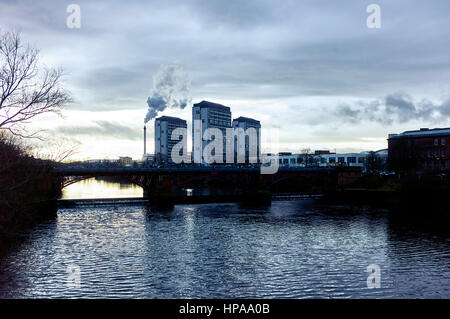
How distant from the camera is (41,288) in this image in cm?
2802

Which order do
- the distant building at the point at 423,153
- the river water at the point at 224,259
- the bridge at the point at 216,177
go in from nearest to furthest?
the river water at the point at 224,259, the bridge at the point at 216,177, the distant building at the point at 423,153

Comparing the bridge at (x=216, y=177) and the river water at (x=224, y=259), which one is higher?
the bridge at (x=216, y=177)

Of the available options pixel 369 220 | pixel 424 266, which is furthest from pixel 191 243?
pixel 369 220

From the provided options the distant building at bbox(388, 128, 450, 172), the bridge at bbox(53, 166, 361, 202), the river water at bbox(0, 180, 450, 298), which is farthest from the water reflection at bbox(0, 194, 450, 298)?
the distant building at bbox(388, 128, 450, 172)

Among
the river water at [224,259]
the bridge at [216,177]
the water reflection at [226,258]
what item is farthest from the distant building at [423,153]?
the water reflection at [226,258]

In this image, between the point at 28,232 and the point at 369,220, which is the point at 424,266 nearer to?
the point at 369,220

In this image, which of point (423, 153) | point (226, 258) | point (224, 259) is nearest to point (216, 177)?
point (423, 153)

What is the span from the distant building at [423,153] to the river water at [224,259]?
59.3 m

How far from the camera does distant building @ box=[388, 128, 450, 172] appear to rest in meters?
116

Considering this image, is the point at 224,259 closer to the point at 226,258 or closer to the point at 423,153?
the point at 226,258

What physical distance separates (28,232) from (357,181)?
96.9 meters

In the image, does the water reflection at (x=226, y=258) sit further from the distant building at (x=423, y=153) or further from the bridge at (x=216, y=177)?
the distant building at (x=423, y=153)

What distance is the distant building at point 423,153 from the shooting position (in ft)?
381
